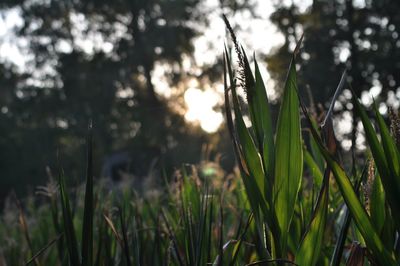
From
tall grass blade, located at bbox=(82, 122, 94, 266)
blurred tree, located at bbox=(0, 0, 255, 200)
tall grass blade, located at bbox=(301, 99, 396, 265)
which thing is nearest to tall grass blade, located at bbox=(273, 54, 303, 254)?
tall grass blade, located at bbox=(301, 99, 396, 265)

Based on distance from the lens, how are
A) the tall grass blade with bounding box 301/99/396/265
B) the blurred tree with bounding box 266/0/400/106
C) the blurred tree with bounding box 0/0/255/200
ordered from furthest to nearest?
the blurred tree with bounding box 0/0/255/200, the blurred tree with bounding box 266/0/400/106, the tall grass blade with bounding box 301/99/396/265

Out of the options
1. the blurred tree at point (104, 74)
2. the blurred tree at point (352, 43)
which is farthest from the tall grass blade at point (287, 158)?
the blurred tree at point (104, 74)

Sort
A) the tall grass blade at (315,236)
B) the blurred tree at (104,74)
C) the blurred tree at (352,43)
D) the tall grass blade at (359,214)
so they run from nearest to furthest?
the tall grass blade at (359,214) → the tall grass blade at (315,236) → the blurred tree at (352,43) → the blurred tree at (104,74)

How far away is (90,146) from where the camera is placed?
1.20 meters

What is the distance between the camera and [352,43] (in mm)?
26172

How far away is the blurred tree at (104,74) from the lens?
31.0 metres

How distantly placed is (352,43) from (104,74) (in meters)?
13.9

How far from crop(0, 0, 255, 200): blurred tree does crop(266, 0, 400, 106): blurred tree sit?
20.6 ft

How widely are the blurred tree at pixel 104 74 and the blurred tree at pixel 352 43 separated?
6.26m

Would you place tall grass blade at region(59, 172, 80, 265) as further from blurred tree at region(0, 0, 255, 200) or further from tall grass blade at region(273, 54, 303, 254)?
blurred tree at region(0, 0, 255, 200)

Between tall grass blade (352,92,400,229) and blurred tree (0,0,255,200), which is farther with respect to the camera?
blurred tree (0,0,255,200)

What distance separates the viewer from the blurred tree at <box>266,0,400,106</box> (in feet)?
80.6

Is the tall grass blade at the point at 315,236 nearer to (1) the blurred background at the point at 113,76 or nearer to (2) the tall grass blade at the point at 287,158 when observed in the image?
(2) the tall grass blade at the point at 287,158

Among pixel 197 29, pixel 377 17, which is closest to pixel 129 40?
pixel 197 29
